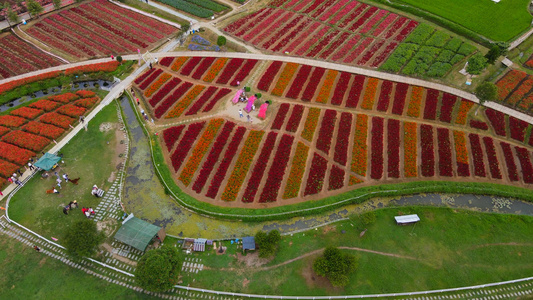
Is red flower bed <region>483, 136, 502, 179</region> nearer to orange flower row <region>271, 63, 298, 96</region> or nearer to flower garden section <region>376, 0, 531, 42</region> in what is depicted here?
flower garden section <region>376, 0, 531, 42</region>

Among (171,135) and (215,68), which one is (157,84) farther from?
(171,135)

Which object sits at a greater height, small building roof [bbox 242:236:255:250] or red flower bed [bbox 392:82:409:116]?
red flower bed [bbox 392:82:409:116]

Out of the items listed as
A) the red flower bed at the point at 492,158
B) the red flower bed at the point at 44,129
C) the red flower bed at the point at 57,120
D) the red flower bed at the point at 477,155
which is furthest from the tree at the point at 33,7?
the red flower bed at the point at 492,158

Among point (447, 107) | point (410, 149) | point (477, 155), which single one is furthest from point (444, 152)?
point (447, 107)

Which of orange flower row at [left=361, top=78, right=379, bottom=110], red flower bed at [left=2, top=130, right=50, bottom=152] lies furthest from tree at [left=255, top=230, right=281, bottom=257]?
red flower bed at [left=2, top=130, right=50, bottom=152]

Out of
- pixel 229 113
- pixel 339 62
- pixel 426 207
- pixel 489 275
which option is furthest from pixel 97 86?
pixel 489 275

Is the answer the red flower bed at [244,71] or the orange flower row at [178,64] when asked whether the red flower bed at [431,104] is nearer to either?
the red flower bed at [244,71]
